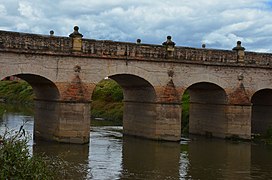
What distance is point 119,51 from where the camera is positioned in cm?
2558

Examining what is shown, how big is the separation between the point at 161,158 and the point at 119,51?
23.7 ft

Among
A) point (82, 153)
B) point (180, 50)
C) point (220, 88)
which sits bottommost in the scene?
point (82, 153)

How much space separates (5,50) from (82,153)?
6.66m

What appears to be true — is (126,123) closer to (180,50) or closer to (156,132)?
(156,132)

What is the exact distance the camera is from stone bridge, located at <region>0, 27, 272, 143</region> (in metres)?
23.7

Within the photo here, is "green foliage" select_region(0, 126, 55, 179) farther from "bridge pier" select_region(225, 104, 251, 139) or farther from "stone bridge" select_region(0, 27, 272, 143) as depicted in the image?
"bridge pier" select_region(225, 104, 251, 139)

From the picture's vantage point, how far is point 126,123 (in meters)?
30.2

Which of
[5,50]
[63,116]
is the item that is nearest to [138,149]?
[63,116]

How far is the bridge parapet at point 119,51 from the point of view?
75.7ft

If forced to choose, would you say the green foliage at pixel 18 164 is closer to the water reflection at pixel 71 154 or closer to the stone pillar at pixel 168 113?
the water reflection at pixel 71 154

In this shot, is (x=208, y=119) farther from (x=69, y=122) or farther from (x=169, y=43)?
(x=69, y=122)

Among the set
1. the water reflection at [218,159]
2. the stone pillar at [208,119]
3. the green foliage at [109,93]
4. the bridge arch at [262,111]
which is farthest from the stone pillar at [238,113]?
the green foliage at [109,93]

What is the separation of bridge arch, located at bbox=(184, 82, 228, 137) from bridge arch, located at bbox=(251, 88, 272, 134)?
4238 mm

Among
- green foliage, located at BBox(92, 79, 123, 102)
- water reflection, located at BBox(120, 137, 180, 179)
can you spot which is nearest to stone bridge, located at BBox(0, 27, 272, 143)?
water reflection, located at BBox(120, 137, 180, 179)
